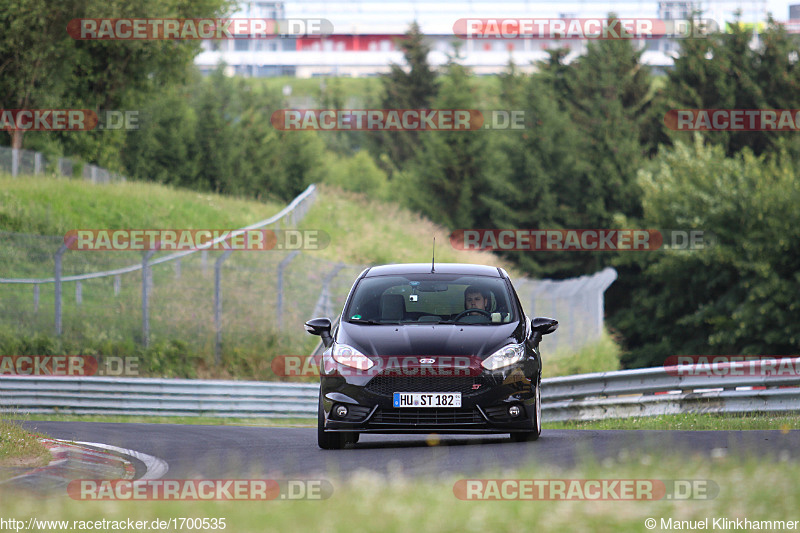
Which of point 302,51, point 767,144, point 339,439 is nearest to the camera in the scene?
point 339,439

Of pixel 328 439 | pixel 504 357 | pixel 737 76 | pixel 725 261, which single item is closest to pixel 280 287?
pixel 328 439

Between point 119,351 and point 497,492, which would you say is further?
point 119,351

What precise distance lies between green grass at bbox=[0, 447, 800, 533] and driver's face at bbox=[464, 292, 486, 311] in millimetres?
3981

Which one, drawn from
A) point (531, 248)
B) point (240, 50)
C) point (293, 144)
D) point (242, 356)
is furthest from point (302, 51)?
point (242, 356)

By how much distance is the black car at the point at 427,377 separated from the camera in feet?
33.4

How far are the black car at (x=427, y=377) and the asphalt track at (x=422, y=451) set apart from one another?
10.0 inches

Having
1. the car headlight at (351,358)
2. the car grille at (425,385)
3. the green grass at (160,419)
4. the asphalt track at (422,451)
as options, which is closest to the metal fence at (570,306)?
the green grass at (160,419)

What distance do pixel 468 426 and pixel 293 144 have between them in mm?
65030

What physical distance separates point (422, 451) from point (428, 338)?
3.28 feet

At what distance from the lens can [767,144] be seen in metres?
62.7

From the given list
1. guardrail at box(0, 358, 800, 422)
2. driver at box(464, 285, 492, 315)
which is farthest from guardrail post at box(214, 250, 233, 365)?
driver at box(464, 285, 492, 315)

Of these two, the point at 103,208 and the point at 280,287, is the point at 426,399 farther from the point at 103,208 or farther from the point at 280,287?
the point at 103,208

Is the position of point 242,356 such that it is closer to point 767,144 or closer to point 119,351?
point 119,351

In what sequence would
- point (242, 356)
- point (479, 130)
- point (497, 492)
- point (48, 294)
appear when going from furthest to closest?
point (479, 130)
point (242, 356)
point (48, 294)
point (497, 492)
